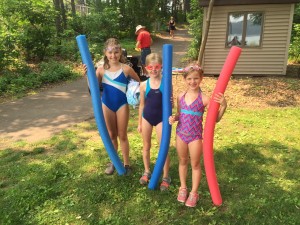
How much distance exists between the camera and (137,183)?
4.08 m

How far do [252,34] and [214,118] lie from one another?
908 centimetres

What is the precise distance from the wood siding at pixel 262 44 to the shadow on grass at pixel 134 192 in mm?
6935

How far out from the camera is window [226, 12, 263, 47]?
1089 centimetres

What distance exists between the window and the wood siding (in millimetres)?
173

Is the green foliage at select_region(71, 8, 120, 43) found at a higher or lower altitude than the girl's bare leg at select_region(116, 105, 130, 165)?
higher

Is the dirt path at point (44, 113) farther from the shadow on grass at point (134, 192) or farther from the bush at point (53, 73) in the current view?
the shadow on grass at point (134, 192)

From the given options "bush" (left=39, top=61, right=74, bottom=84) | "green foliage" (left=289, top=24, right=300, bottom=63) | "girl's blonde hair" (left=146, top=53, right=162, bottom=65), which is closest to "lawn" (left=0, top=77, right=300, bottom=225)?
"girl's blonde hair" (left=146, top=53, right=162, bottom=65)

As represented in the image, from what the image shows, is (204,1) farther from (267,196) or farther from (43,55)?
(267,196)

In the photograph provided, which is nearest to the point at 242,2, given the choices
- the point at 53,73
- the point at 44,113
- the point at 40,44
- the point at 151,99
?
the point at 53,73

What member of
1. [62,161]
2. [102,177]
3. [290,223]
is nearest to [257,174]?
[290,223]

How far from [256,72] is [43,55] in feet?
29.9

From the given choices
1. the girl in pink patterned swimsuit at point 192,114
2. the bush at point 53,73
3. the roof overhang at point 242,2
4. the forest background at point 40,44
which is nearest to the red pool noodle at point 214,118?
the girl in pink patterned swimsuit at point 192,114

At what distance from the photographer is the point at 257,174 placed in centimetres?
425

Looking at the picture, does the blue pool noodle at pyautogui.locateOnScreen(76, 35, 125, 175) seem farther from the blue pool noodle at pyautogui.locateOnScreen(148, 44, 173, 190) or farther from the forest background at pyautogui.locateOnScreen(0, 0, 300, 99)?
the forest background at pyautogui.locateOnScreen(0, 0, 300, 99)
